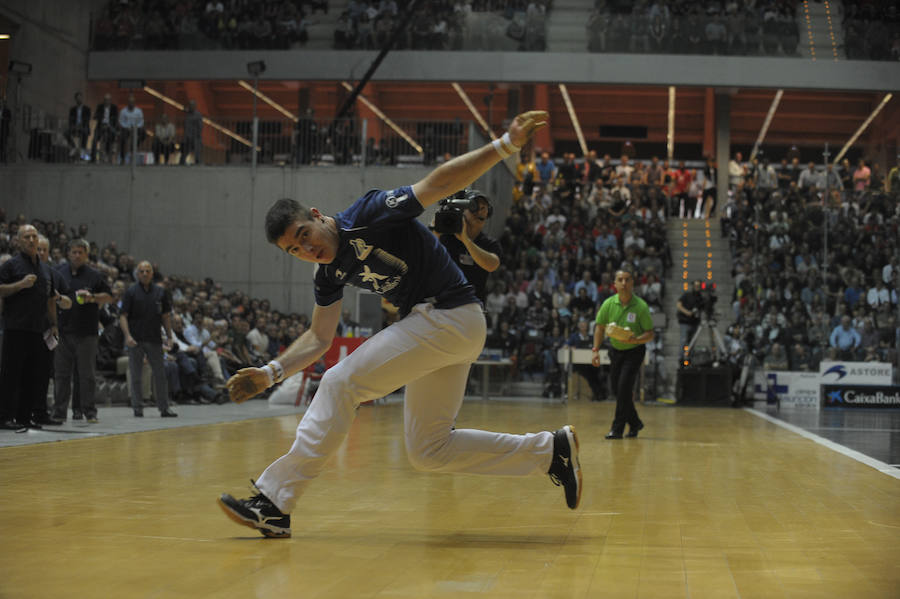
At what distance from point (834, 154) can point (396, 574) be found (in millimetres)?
39493

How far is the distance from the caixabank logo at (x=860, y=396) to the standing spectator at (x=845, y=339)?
0.71 meters

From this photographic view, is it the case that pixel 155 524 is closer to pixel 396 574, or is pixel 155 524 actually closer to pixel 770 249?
pixel 396 574

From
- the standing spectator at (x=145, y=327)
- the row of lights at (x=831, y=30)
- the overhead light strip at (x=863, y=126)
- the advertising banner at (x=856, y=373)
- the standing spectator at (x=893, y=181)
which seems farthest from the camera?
the overhead light strip at (x=863, y=126)

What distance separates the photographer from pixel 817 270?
22.7m

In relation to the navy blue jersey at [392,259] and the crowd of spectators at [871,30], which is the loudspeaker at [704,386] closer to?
the crowd of spectators at [871,30]

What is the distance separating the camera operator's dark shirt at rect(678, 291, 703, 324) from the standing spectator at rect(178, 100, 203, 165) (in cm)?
1242

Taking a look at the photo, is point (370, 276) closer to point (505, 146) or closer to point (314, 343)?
point (314, 343)

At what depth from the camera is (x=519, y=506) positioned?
564 cm

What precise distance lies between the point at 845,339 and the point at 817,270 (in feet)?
8.04

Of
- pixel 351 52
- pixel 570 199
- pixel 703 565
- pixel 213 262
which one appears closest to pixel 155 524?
→ pixel 703 565

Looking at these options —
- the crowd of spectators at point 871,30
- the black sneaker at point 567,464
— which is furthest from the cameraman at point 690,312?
the black sneaker at point 567,464

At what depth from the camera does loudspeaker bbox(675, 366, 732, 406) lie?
20.0 meters

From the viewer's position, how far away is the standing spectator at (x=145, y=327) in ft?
41.6

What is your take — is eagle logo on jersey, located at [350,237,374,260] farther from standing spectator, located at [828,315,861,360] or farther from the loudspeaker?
standing spectator, located at [828,315,861,360]
